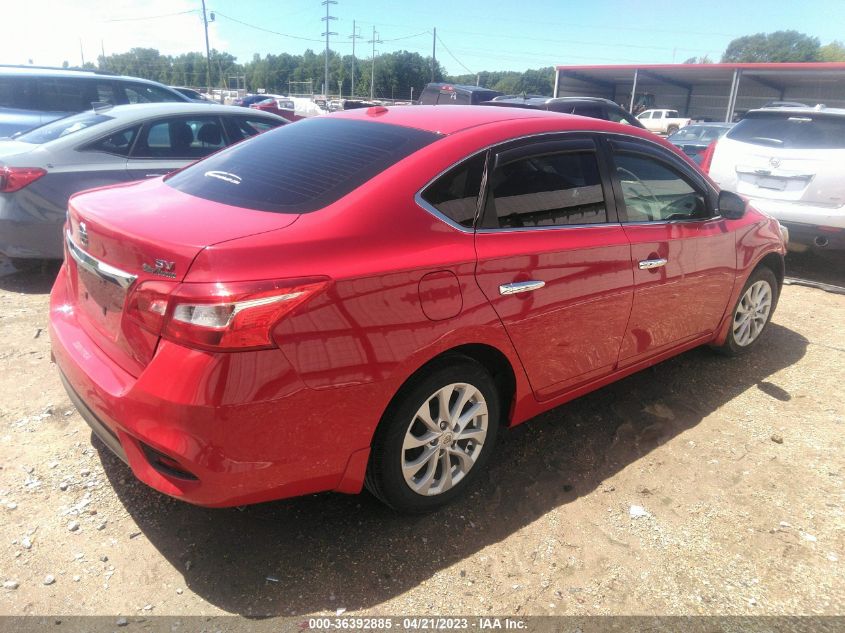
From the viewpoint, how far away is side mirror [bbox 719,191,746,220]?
12.1 ft

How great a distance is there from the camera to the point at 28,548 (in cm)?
237

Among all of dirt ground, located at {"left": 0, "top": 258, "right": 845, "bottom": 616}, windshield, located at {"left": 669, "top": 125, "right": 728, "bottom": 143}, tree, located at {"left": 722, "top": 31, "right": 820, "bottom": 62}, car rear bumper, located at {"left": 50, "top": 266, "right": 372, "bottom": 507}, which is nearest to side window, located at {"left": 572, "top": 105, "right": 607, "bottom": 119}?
windshield, located at {"left": 669, "top": 125, "right": 728, "bottom": 143}

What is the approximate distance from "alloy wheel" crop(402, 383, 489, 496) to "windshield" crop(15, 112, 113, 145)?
443 centimetres

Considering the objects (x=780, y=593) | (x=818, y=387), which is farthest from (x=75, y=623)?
(x=818, y=387)

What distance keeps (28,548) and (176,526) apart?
1.73 feet

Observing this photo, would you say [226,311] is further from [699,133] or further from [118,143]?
[699,133]

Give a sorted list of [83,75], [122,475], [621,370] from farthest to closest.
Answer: [83,75] → [621,370] → [122,475]

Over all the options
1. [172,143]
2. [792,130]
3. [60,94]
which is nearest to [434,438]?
[172,143]

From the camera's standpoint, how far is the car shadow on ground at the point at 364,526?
89.4 inches

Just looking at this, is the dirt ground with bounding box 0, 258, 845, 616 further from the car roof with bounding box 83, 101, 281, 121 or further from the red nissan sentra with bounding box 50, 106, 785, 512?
the car roof with bounding box 83, 101, 281, 121

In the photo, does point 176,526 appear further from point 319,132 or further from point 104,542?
point 319,132

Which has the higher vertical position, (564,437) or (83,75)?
(83,75)

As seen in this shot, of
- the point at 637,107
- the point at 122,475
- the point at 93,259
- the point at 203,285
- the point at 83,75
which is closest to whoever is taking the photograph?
the point at 203,285

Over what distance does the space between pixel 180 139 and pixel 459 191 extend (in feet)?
13.3
